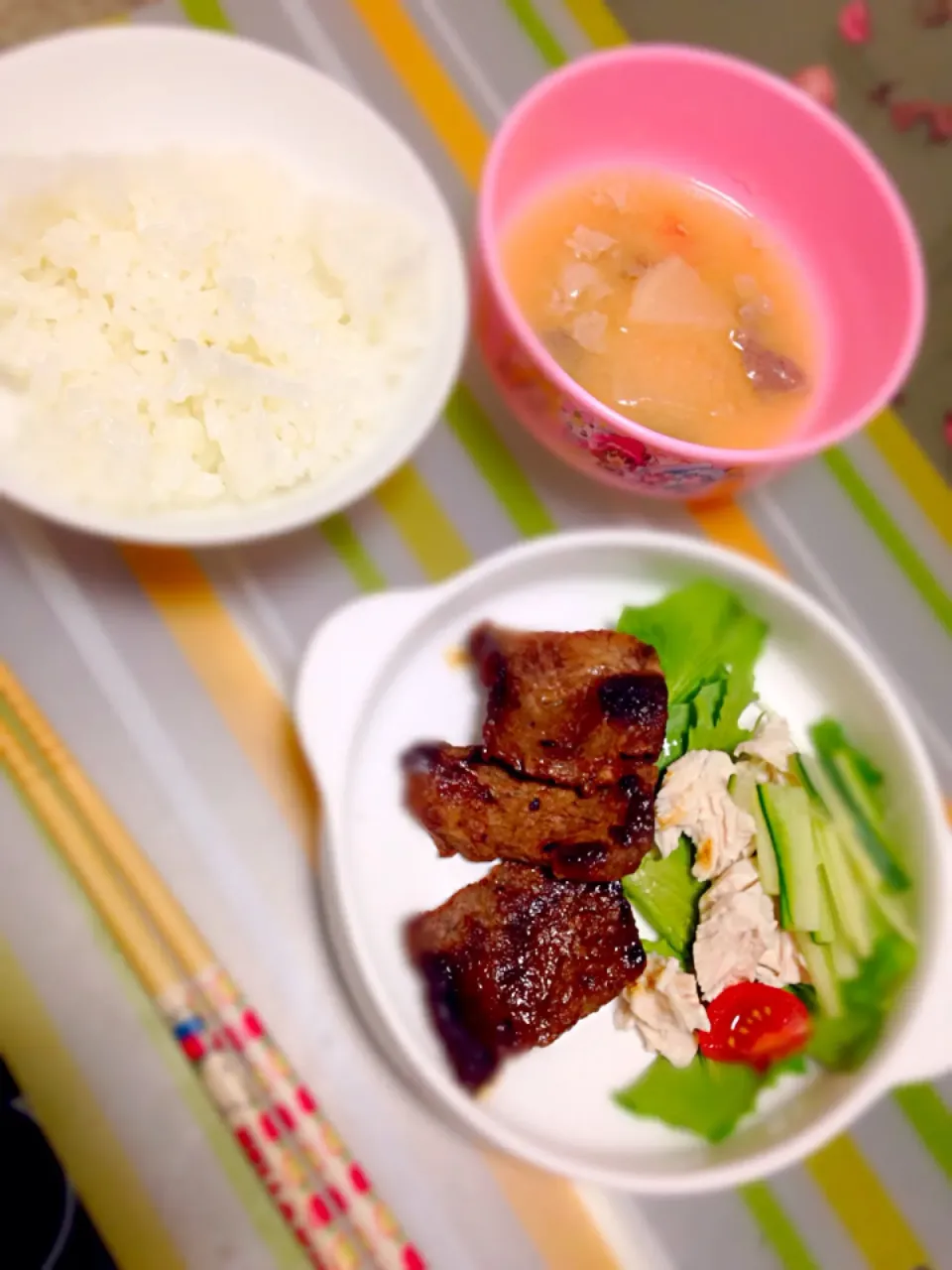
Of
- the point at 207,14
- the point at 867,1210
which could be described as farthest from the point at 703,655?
the point at 207,14

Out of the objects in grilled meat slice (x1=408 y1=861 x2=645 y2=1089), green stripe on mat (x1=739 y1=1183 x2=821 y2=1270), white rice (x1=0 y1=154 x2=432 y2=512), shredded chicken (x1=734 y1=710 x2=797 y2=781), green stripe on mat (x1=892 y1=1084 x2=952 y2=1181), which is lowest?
green stripe on mat (x1=892 y1=1084 x2=952 y2=1181)

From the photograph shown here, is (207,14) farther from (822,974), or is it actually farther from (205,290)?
(822,974)

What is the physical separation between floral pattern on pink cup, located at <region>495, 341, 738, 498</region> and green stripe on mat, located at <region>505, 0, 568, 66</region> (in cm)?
55

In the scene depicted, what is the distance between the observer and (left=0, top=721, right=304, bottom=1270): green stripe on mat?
3.45ft

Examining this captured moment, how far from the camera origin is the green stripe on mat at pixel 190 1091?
105cm

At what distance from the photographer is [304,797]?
3.82 ft

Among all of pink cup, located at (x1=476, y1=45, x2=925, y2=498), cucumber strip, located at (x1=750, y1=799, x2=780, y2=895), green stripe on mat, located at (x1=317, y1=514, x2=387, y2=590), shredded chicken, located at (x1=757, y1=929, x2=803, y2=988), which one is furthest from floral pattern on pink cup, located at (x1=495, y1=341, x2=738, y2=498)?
shredded chicken, located at (x1=757, y1=929, x2=803, y2=988)

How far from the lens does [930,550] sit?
141 centimetres

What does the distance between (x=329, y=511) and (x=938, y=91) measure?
1.12 m

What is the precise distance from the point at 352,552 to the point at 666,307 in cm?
47

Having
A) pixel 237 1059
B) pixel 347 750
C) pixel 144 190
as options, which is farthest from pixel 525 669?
pixel 144 190

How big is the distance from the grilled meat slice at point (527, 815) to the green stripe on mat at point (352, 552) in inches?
9.4

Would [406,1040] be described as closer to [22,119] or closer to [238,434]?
[238,434]

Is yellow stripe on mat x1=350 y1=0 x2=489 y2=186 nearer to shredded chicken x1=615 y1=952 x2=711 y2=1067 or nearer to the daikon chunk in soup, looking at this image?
the daikon chunk in soup
